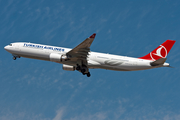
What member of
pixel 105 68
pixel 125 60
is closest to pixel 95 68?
pixel 105 68

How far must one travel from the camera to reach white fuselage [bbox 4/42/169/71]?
48.5 m

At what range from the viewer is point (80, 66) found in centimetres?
5031

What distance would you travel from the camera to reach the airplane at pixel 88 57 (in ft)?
157

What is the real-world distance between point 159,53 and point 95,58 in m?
13.0

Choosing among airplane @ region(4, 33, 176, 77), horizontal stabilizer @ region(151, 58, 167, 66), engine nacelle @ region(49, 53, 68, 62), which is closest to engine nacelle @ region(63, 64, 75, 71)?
airplane @ region(4, 33, 176, 77)

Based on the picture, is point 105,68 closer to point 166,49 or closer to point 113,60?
point 113,60

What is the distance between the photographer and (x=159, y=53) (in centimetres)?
5091

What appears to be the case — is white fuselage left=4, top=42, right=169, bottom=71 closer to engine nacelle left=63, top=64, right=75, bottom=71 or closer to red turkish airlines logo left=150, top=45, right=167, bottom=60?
red turkish airlines logo left=150, top=45, right=167, bottom=60

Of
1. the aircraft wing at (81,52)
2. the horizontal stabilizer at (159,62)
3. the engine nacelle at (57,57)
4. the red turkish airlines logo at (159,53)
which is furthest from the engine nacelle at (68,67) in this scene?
the horizontal stabilizer at (159,62)

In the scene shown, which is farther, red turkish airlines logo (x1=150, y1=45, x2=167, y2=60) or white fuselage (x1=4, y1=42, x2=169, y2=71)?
red turkish airlines logo (x1=150, y1=45, x2=167, y2=60)

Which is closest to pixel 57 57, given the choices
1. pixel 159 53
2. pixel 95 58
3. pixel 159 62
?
pixel 95 58

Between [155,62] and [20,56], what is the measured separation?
27.1 meters

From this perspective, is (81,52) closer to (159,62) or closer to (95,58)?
(95,58)

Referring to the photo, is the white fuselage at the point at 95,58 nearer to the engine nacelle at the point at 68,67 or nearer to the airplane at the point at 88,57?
the airplane at the point at 88,57
